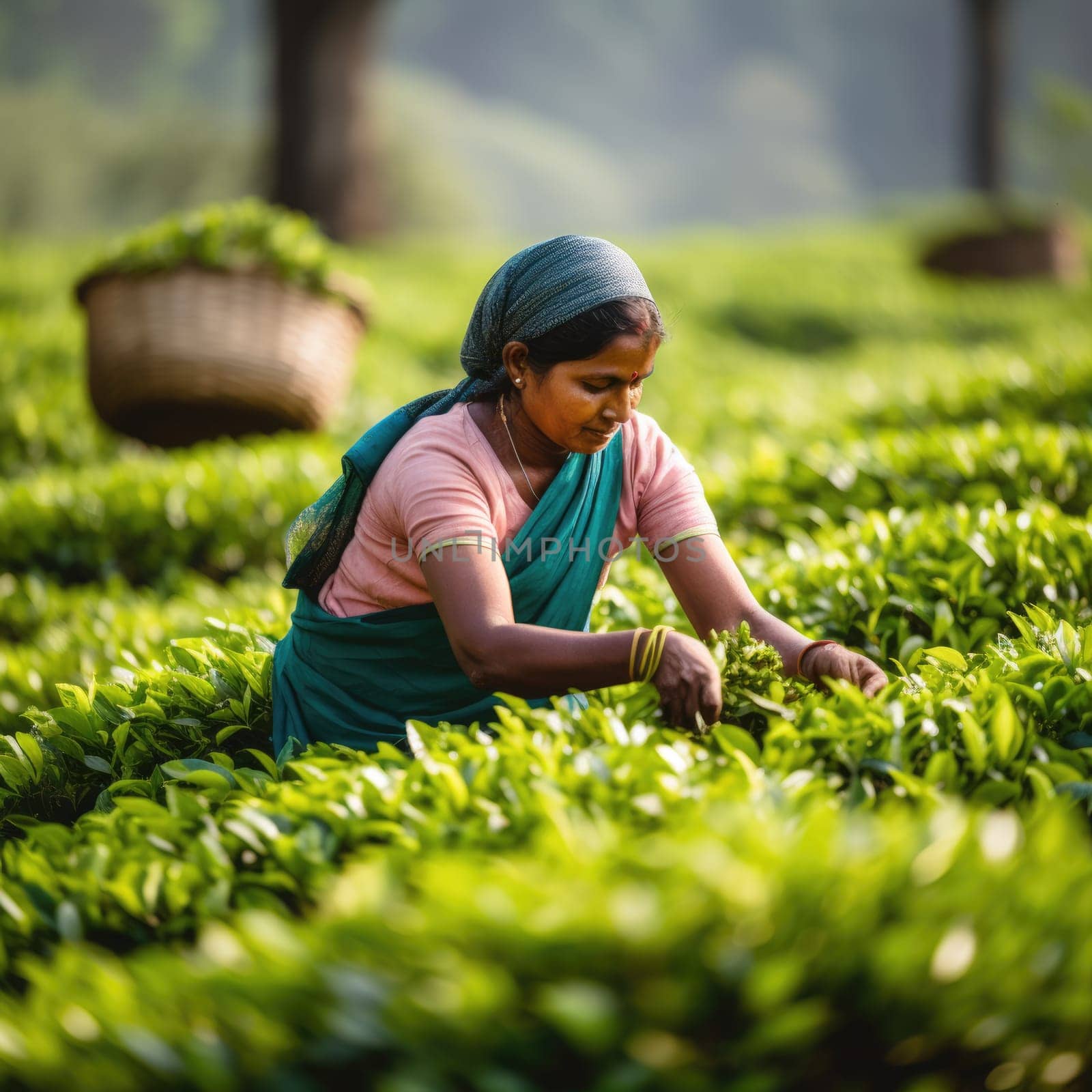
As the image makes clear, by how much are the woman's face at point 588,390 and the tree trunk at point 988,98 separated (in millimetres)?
18246

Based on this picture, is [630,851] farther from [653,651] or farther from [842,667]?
[842,667]

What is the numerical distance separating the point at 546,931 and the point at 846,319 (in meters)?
12.3

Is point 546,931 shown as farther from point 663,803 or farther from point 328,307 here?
point 328,307

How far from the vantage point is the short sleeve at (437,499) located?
93.0 inches

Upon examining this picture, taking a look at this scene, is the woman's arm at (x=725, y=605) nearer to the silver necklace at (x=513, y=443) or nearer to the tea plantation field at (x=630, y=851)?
the tea plantation field at (x=630, y=851)

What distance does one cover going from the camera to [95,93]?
28.7 m

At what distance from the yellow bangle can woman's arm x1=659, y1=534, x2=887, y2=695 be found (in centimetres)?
35

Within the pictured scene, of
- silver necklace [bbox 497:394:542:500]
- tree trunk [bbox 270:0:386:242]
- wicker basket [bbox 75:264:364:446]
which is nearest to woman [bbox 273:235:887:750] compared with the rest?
silver necklace [bbox 497:394:542:500]

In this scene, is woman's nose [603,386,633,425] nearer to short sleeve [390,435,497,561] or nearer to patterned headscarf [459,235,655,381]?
patterned headscarf [459,235,655,381]

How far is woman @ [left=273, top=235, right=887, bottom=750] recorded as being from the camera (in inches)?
91.1

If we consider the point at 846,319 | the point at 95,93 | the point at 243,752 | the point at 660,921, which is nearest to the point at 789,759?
the point at 660,921

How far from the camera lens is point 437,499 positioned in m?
2.39

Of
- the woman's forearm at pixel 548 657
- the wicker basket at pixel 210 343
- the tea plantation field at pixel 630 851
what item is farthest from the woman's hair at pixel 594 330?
the wicker basket at pixel 210 343

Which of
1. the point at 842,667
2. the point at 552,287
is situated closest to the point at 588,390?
the point at 552,287
